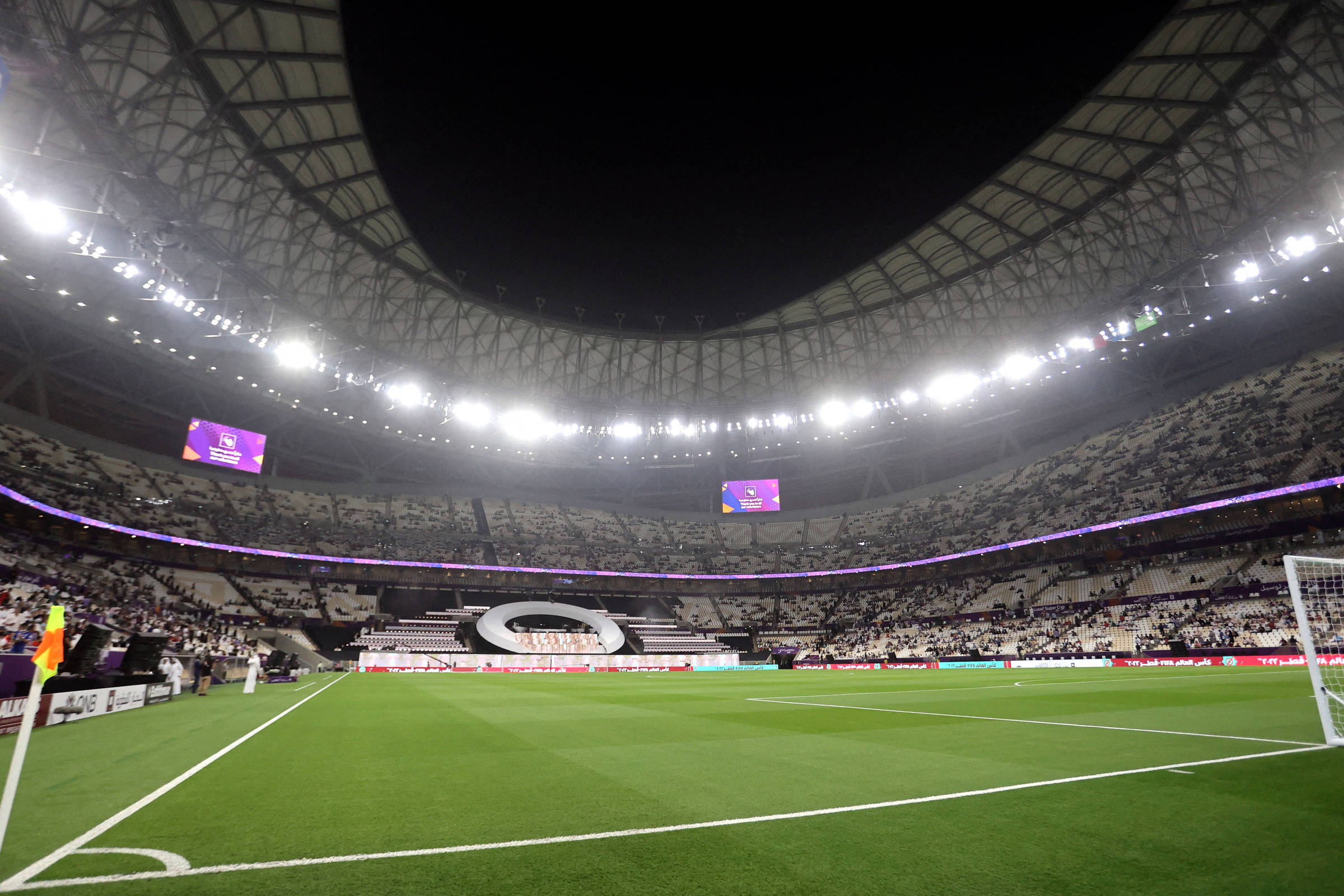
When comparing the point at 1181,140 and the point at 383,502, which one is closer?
the point at 1181,140

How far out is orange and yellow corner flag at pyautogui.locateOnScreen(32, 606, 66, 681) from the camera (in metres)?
3.86

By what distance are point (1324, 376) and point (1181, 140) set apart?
23124 mm

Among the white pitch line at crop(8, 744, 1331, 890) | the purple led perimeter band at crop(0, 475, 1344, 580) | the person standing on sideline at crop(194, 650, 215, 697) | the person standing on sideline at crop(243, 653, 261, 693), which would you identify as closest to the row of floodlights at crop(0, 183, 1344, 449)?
the purple led perimeter band at crop(0, 475, 1344, 580)

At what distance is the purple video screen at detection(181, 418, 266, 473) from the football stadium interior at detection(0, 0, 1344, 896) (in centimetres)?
71

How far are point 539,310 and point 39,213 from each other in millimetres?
26166

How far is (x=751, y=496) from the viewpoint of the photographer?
208 ft

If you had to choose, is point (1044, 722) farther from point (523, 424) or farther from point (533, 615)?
point (523, 424)

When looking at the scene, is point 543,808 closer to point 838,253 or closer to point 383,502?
point 838,253

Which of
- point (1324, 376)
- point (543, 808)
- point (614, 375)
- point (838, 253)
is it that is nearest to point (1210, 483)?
point (1324, 376)

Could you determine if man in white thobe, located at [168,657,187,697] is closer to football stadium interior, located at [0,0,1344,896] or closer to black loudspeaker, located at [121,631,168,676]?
football stadium interior, located at [0,0,1344,896]

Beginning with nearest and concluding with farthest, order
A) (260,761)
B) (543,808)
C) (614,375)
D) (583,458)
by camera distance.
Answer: (543,808)
(260,761)
(614,375)
(583,458)

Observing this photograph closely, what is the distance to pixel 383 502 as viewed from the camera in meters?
59.0

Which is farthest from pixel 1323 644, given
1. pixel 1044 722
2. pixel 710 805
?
pixel 710 805

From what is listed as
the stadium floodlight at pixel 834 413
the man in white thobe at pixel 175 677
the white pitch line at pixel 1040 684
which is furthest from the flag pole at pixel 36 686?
the stadium floodlight at pixel 834 413
